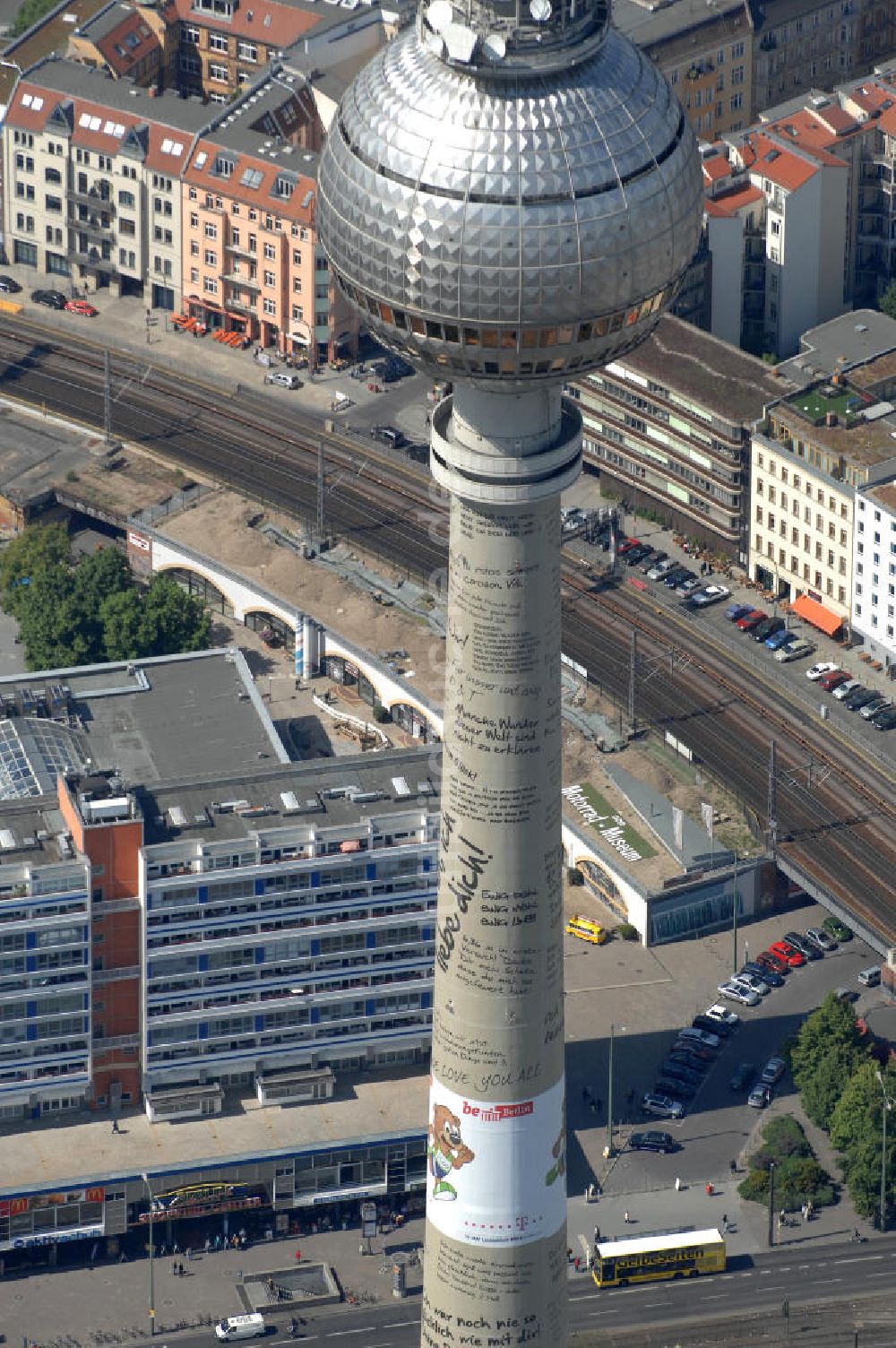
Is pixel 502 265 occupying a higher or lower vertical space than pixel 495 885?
higher

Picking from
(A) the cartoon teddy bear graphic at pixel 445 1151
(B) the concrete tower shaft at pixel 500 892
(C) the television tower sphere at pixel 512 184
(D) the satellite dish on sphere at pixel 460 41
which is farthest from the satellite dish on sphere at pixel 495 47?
(A) the cartoon teddy bear graphic at pixel 445 1151

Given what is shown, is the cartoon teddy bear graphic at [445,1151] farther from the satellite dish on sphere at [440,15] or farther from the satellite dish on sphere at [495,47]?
the satellite dish on sphere at [440,15]

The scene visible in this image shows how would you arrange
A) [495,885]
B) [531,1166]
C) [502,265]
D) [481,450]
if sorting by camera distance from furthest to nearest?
[531,1166] < [495,885] < [481,450] < [502,265]

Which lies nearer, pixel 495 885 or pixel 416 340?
pixel 416 340

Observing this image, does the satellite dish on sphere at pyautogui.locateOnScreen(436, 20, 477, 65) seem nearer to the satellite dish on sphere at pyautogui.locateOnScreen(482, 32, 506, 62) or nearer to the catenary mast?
the catenary mast

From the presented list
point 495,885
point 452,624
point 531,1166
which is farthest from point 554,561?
point 531,1166

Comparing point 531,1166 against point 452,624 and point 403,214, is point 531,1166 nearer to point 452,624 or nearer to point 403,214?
point 452,624
